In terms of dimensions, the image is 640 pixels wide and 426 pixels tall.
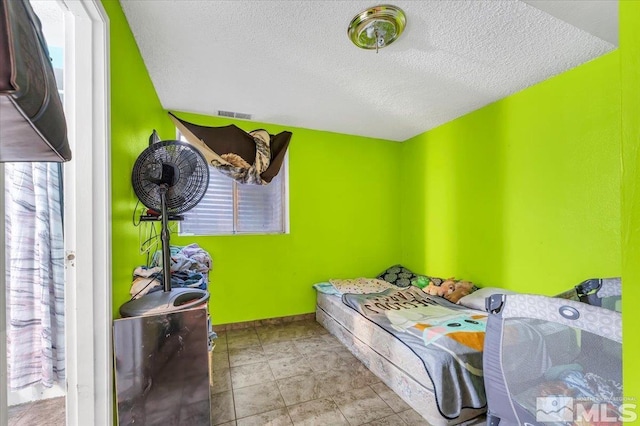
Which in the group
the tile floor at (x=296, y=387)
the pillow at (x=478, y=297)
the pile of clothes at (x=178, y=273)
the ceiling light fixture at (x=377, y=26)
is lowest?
the tile floor at (x=296, y=387)

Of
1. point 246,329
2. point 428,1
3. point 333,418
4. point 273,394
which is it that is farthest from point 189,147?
point 246,329

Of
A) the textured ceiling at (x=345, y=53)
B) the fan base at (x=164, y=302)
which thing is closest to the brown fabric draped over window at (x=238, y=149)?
the textured ceiling at (x=345, y=53)

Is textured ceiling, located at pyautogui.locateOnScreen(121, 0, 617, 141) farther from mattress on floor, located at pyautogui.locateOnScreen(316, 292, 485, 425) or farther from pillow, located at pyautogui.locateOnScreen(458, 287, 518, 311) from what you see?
mattress on floor, located at pyautogui.locateOnScreen(316, 292, 485, 425)

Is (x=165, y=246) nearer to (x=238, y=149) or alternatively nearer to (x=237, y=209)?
(x=238, y=149)

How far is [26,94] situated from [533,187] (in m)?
2.96

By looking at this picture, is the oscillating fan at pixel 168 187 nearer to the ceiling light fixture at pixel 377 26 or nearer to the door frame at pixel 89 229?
the door frame at pixel 89 229

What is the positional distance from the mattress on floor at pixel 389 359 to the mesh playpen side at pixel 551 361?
33 centimetres

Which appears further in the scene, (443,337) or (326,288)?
(326,288)

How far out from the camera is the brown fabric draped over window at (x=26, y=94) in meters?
0.40

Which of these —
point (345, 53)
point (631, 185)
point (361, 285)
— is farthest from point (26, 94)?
point (361, 285)

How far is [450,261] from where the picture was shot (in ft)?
9.88

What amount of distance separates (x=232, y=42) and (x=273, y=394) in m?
2.41

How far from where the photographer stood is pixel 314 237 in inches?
129

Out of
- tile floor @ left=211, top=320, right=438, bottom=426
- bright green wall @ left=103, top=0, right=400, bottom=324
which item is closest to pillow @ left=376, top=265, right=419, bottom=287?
bright green wall @ left=103, top=0, right=400, bottom=324
